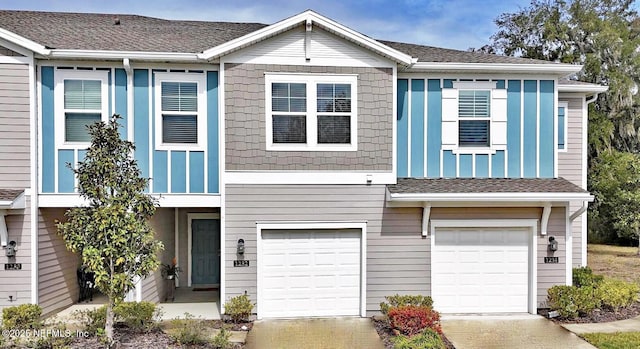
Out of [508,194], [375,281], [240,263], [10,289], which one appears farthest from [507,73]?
[10,289]

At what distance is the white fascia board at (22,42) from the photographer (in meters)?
8.60

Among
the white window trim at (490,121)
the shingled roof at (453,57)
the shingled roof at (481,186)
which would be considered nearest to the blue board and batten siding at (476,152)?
the white window trim at (490,121)

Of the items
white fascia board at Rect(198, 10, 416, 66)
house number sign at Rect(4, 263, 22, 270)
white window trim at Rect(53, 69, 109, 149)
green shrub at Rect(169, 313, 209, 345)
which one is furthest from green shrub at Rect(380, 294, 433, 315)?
house number sign at Rect(4, 263, 22, 270)

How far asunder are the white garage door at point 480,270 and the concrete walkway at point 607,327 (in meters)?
1.17

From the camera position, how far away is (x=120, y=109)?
30.4 ft

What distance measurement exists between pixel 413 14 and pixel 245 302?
2195 cm

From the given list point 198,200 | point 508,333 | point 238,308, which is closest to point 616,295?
point 508,333

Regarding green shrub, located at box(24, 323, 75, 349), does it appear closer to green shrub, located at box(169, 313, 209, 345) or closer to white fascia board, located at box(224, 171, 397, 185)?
green shrub, located at box(169, 313, 209, 345)

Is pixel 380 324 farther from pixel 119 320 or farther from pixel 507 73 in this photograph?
pixel 507 73

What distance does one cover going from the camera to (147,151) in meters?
9.27

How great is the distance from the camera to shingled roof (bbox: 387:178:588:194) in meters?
9.13

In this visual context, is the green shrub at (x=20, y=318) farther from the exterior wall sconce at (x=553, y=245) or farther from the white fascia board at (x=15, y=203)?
the exterior wall sconce at (x=553, y=245)

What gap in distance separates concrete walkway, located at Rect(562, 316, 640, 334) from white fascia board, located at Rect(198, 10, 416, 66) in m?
6.16

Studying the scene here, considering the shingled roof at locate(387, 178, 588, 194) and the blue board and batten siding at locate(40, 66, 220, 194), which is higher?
the blue board and batten siding at locate(40, 66, 220, 194)
